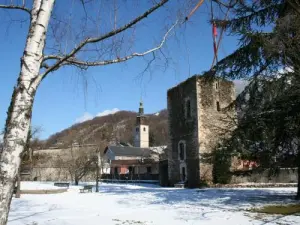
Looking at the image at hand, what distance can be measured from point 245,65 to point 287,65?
250 cm

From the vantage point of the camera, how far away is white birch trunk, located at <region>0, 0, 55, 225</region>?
2727mm

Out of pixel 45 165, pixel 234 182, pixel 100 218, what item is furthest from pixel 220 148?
pixel 45 165

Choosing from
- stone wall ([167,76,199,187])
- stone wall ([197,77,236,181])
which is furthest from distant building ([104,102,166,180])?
stone wall ([197,77,236,181])

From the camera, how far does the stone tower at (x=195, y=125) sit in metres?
28.8

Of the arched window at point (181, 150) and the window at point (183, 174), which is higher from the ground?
the arched window at point (181, 150)

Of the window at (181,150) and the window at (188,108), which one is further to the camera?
the window at (181,150)

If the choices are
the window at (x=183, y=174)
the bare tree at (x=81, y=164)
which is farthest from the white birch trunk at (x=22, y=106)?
the bare tree at (x=81, y=164)

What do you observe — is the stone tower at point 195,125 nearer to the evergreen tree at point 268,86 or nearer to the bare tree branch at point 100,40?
the evergreen tree at point 268,86

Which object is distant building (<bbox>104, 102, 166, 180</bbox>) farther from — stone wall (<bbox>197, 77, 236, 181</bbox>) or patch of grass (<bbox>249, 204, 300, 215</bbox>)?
patch of grass (<bbox>249, 204, 300, 215</bbox>)

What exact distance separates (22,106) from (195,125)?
88.3ft

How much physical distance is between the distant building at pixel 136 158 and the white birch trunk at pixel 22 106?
36.8 metres

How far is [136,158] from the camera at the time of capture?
7075 cm

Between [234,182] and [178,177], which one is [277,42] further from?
[178,177]

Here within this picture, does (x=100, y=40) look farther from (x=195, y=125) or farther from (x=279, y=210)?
(x=195, y=125)
